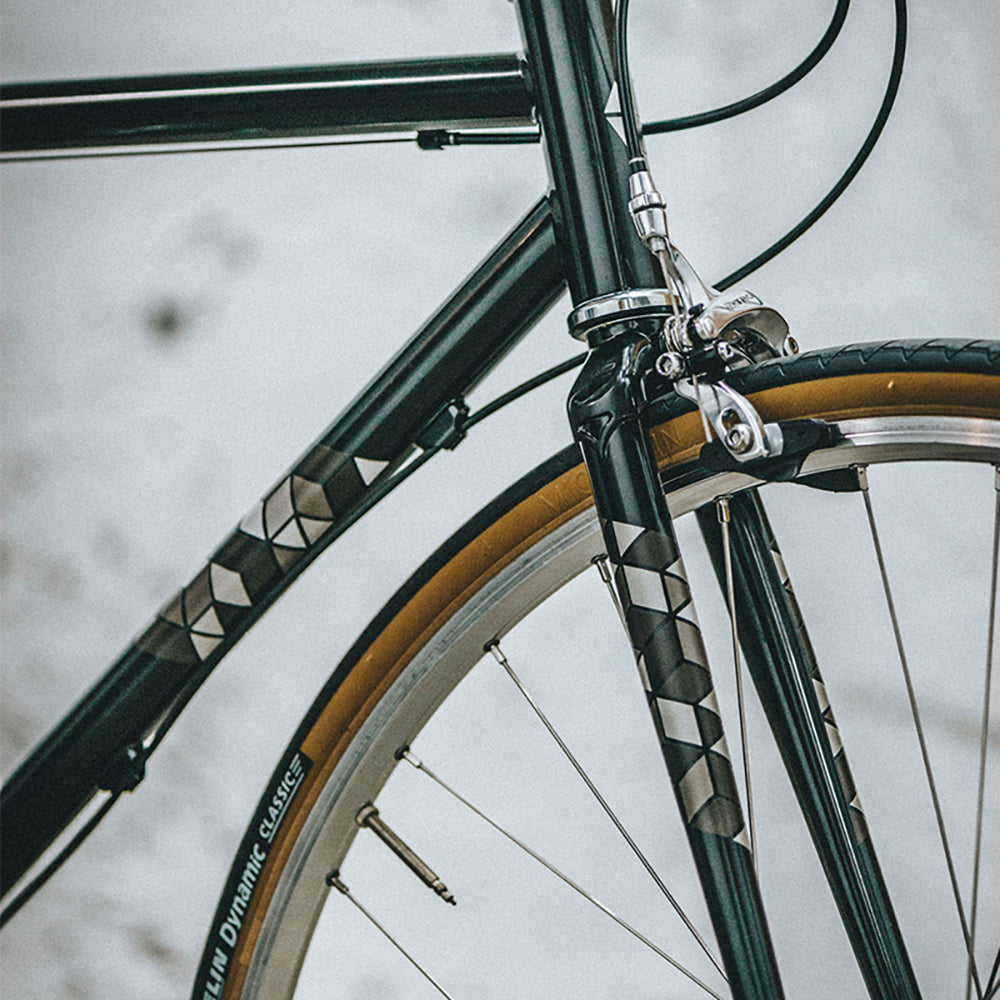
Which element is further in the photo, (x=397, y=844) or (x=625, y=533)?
(x=397, y=844)

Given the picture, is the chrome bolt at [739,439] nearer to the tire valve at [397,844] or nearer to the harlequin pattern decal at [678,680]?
the harlequin pattern decal at [678,680]

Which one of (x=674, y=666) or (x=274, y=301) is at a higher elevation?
(x=274, y=301)

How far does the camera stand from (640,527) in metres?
0.38

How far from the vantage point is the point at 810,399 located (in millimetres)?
365

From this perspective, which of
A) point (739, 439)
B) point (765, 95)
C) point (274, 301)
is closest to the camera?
point (739, 439)

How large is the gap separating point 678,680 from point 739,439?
95 mm

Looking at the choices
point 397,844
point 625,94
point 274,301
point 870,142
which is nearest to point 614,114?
point 625,94

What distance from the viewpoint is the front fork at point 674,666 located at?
1.23ft

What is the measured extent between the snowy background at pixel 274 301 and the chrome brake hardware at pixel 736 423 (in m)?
0.52

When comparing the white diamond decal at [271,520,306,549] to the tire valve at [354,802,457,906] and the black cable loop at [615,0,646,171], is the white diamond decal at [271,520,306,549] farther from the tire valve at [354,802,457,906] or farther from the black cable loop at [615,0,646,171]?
the black cable loop at [615,0,646,171]

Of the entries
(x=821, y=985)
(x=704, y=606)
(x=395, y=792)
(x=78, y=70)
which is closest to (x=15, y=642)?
(x=395, y=792)

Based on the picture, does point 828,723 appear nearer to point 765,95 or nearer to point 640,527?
point 640,527

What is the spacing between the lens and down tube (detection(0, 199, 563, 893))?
459 millimetres

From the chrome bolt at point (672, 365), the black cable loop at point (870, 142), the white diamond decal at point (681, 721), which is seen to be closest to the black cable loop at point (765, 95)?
the black cable loop at point (870, 142)
